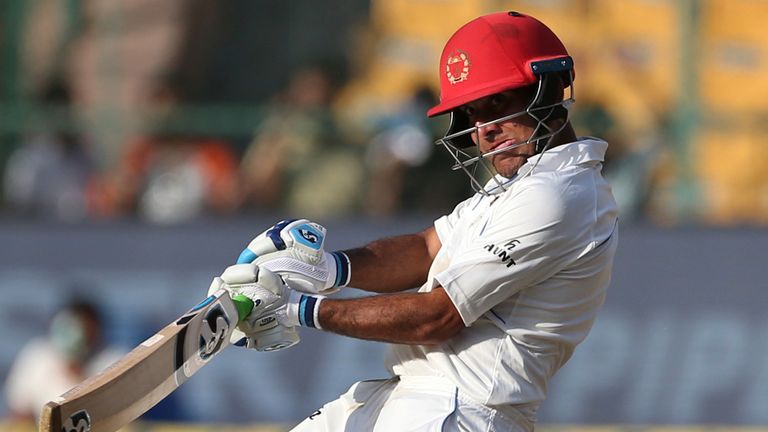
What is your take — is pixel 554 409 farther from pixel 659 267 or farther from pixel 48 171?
pixel 48 171

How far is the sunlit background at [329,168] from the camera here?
8.26 metres

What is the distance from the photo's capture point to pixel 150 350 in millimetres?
3916

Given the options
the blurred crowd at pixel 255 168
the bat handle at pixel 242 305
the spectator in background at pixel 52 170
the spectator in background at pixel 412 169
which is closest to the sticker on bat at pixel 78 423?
the bat handle at pixel 242 305

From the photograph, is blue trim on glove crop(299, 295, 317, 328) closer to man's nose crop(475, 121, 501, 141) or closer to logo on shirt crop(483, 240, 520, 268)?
logo on shirt crop(483, 240, 520, 268)

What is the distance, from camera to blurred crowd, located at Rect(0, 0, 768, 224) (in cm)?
884

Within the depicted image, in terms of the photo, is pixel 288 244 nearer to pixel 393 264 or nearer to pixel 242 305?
pixel 242 305

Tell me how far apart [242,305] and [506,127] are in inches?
38.1

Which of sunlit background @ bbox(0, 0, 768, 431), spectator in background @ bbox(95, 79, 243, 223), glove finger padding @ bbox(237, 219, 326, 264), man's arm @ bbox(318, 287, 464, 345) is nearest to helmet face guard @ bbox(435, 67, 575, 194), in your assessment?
man's arm @ bbox(318, 287, 464, 345)

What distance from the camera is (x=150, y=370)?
3918 mm

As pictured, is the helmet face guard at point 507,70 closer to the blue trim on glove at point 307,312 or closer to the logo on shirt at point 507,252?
the logo on shirt at point 507,252

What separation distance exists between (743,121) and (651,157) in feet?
2.68

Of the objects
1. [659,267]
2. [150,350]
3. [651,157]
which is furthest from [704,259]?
[150,350]

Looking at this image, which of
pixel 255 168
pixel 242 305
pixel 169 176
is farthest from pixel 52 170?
pixel 242 305

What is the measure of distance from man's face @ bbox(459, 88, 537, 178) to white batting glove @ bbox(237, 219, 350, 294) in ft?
2.04
